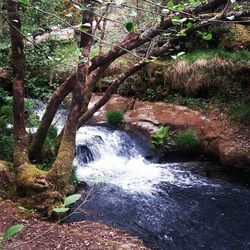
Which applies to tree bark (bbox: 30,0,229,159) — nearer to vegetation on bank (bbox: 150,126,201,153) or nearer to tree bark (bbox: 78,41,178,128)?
tree bark (bbox: 78,41,178,128)

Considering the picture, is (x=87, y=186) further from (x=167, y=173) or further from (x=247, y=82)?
(x=247, y=82)

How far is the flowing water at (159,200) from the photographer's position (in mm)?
5363

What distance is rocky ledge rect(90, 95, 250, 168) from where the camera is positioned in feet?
26.8

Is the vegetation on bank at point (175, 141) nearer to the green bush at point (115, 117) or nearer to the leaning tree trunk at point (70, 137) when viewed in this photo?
the green bush at point (115, 117)

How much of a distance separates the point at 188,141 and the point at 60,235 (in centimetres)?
494

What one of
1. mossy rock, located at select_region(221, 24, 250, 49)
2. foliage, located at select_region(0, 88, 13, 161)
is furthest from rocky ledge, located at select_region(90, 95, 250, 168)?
foliage, located at select_region(0, 88, 13, 161)

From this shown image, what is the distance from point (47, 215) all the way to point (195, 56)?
23.4 feet

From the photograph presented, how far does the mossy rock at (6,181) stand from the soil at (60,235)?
27cm

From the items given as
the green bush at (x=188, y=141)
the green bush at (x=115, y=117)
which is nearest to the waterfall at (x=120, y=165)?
the green bush at (x=115, y=117)

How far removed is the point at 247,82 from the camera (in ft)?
32.0

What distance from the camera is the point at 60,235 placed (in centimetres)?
463

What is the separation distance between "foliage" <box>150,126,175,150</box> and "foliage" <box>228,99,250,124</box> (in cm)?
161

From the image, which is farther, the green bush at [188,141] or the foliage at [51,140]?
the green bush at [188,141]

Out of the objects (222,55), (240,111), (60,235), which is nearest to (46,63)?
(60,235)
